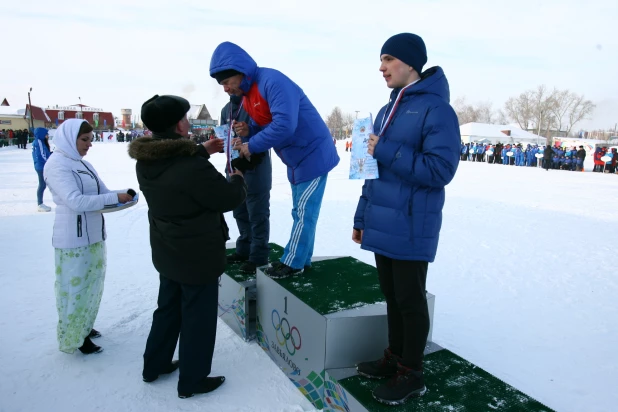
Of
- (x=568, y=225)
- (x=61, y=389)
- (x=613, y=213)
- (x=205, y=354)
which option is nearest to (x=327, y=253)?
(x=205, y=354)

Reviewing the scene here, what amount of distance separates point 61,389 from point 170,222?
1.31 meters

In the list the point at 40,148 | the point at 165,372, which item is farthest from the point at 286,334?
the point at 40,148

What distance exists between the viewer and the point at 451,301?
13.5ft

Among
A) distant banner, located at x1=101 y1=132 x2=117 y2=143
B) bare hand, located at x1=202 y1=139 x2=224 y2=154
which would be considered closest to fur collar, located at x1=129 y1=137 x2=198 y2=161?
bare hand, located at x1=202 y1=139 x2=224 y2=154

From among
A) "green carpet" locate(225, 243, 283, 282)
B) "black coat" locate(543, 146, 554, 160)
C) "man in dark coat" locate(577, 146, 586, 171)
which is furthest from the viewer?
"man in dark coat" locate(577, 146, 586, 171)

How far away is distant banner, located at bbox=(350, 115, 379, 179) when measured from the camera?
2.16m

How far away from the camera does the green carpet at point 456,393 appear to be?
1992mm

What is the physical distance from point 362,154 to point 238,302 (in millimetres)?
1809

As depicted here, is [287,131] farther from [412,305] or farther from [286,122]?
[412,305]

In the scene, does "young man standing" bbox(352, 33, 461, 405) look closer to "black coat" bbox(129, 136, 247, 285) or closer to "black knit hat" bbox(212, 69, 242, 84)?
"black coat" bbox(129, 136, 247, 285)

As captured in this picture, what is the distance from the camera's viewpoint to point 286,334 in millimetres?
2785

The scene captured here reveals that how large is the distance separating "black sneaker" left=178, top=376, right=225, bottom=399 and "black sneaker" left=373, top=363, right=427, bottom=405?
3.59 ft

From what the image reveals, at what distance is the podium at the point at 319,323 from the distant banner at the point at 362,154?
84 centimetres

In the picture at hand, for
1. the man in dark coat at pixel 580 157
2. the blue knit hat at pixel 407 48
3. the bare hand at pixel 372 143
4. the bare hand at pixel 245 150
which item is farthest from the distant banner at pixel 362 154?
the man in dark coat at pixel 580 157
